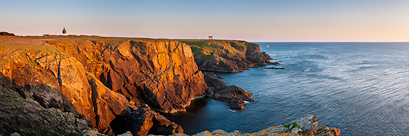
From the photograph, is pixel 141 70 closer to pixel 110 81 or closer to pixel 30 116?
pixel 110 81

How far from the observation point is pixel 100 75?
152 ft

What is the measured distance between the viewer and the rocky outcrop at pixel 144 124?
1500 inches

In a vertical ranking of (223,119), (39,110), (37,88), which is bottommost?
(223,119)

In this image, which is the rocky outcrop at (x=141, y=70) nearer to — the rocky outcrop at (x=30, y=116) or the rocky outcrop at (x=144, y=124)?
the rocky outcrop at (x=144, y=124)

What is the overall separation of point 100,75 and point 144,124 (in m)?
16.4

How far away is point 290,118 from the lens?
49.1 metres

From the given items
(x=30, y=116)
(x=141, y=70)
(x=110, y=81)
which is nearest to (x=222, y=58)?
(x=141, y=70)

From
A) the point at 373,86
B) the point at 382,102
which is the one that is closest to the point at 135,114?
the point at 382,102

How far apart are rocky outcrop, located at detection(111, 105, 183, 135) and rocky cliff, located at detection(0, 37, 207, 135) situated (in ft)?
0.86

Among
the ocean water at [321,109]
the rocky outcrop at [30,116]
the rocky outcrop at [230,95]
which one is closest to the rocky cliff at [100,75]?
the rocky outcrop at [30,116]

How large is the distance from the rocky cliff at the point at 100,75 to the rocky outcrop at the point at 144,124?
263 millimetres

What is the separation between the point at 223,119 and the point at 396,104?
46.3 m

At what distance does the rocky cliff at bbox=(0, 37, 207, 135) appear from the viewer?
30.2 metres

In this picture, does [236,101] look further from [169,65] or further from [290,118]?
[169,65]
